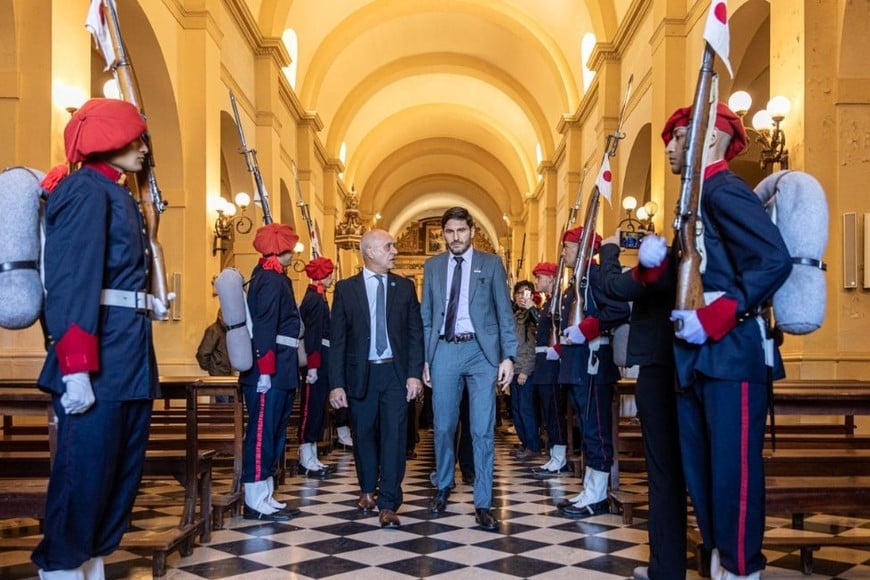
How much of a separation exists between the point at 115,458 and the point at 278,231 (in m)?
3.42

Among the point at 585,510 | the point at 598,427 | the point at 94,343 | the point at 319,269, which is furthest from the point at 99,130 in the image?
the point at 319,269

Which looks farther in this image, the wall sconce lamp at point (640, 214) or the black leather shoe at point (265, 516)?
the wall sconce lamp at point (640, 214)

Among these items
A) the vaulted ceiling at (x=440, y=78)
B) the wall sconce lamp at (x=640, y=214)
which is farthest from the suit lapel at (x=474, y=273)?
the vaulted ceiling at (x=440, y=78)

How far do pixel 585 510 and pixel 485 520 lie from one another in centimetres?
83

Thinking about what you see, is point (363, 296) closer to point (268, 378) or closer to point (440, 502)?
point (268, 378)

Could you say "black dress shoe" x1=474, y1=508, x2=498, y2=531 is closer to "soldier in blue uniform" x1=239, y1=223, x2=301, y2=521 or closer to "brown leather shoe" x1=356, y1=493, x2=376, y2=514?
"brown leather shoe" x1=356, y1=493, x2=376, y2=514

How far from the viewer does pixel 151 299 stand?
3365 mm

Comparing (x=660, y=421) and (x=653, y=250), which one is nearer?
(x=653, y=250)

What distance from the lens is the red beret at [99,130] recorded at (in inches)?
127

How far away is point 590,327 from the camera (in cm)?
576

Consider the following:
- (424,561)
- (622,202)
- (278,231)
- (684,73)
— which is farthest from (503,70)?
(424,561)

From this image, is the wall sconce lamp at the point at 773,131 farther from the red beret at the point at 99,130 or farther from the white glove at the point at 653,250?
the red beret at the point at 99,130

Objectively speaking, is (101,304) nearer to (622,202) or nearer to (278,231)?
(278,231)

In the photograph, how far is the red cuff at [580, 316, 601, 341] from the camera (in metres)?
5.74
